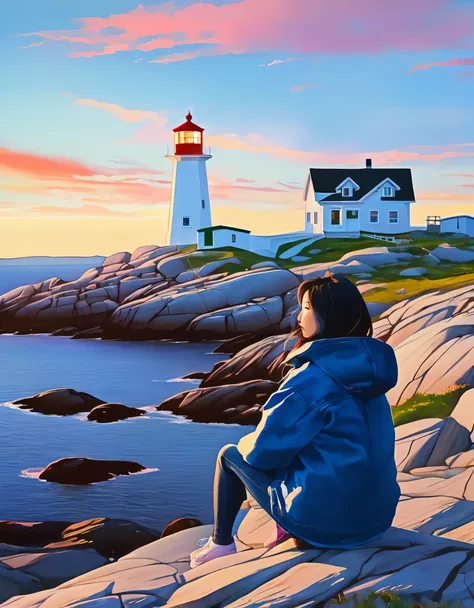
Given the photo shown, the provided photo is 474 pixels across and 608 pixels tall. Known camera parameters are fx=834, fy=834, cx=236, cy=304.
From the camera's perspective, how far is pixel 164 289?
34.4 m

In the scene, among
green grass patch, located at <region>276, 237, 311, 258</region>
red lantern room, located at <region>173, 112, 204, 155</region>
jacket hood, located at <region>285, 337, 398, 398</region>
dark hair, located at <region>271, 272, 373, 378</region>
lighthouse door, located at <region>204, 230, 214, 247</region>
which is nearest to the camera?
jacket hood, located at <region>285, 337, 398, 398</region>

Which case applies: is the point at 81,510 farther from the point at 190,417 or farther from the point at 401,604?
the point at 401,604

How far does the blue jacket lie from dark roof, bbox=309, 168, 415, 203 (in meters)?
36.8

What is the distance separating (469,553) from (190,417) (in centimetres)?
1380

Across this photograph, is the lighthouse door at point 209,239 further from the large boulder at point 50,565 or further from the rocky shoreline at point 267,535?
the large boulder at point 50,565

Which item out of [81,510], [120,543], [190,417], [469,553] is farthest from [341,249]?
[469,553]

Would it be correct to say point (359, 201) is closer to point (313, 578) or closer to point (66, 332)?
point (66, 332)

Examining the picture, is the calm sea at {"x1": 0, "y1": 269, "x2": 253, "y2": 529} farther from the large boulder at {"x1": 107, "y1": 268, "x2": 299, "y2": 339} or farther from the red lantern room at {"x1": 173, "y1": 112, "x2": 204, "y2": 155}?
the red lantern room at {"x1": 173, "y1": 112, "x2": 204, "y2": 155}

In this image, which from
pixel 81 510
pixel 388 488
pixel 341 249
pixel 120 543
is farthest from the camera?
pixel 341 249

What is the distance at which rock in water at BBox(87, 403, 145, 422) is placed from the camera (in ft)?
59.2

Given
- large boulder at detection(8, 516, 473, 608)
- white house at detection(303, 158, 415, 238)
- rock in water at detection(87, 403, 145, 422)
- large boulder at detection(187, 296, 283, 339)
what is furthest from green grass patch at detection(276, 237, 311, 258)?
large boulder at detection(8, 516, 473, 608)

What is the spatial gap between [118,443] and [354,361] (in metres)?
13.2

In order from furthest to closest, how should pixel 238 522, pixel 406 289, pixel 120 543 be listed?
A: pixel 406 289, pixel 120 543, pixel 238 522

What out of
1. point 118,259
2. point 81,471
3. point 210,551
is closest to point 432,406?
point 210,551
